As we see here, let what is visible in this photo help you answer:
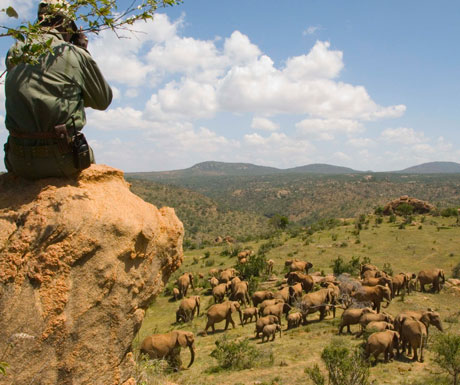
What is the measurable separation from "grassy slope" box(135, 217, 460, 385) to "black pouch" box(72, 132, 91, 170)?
600 cm

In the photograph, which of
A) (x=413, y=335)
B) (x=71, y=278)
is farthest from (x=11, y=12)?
(x=413, y=335)

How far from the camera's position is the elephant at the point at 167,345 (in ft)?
32.7

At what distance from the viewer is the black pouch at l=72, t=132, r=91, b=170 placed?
411 cm

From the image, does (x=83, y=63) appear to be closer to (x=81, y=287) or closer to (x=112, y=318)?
(x=81, y=287)

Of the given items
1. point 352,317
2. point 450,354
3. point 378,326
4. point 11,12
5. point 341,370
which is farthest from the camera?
point 352,317

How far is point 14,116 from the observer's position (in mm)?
3852

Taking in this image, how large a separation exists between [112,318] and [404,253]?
2797 cm

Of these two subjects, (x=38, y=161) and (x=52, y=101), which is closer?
(x=52, y=101)

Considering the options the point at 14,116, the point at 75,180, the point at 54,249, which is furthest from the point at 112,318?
the point at 14,116

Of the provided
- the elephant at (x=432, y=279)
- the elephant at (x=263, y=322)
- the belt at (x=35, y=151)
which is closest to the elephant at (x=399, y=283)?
the elephant at (x=432, y=279)

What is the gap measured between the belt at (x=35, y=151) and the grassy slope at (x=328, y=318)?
6.24 meters

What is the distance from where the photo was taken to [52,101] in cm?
→ 384

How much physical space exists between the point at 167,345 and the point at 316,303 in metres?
7.15

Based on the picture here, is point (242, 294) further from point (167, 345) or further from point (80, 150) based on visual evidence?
point (80, 150)
